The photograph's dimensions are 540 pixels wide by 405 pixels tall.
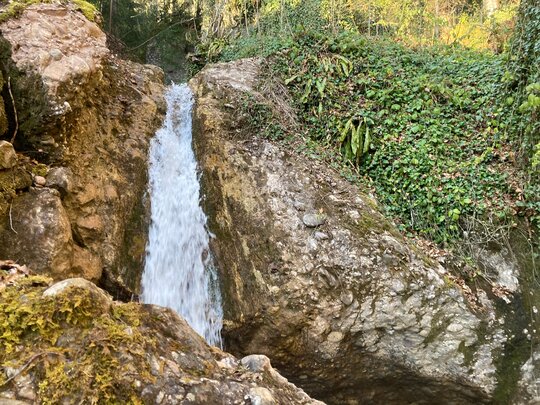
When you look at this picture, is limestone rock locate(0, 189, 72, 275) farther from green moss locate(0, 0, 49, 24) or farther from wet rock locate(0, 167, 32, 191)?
green moss locate(0, 0, 49, 24)

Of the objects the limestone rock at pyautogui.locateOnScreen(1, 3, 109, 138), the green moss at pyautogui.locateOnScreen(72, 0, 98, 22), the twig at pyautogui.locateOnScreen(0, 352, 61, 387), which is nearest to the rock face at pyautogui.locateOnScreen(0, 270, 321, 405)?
the twig at pyautogui.locateOnScreen(0, 352, 61, 387)

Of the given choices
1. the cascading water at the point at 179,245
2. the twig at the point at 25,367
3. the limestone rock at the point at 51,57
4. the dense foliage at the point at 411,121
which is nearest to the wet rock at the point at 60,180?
the limestone rock at the point at 51,57

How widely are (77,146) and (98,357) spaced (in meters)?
4.83

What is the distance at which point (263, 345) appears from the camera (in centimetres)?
559

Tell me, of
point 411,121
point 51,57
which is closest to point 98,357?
point 51,57

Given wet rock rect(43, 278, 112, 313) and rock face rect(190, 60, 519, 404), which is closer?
wet rock rect(43, 278, 112, 313)

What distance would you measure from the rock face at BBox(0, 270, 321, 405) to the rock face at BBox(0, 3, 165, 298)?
275 centimetres

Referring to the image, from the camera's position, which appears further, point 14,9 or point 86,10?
point 86,10

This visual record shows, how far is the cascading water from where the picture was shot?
5.84m

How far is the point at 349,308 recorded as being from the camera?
5.49 meters

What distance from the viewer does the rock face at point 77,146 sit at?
4.75 meters

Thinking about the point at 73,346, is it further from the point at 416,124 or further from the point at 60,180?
the point at 416,124

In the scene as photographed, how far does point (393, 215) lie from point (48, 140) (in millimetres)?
5554

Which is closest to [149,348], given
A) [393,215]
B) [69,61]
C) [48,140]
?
[48,140]
